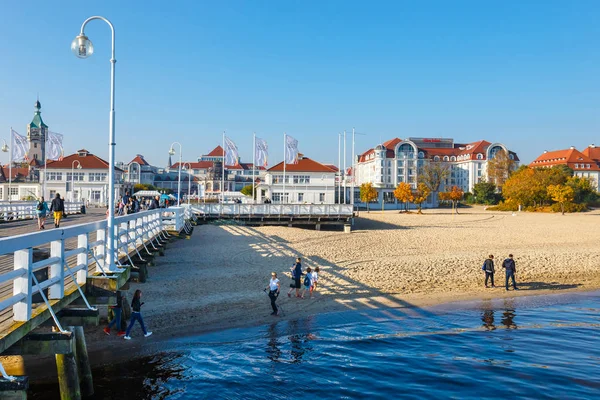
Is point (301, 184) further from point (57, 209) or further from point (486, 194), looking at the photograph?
point (57, 209)

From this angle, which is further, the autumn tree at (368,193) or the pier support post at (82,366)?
the autumn tree at (368,193)

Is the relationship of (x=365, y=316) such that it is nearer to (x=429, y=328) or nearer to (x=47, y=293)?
(x=429, y=328)

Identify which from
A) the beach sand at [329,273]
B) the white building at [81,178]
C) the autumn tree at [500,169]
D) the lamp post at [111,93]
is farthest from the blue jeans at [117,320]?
the autumn tree at [500,169]

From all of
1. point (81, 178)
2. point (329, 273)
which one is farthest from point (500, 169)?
point (329, 273)

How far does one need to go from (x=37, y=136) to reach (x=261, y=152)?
368ft

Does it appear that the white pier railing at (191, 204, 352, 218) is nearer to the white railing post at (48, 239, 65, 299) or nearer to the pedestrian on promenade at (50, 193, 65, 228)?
the pedestrian on promenade at (50, 193, 65, 228)

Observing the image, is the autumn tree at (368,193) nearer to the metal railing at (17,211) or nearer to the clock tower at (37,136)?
the metal railing at (17,211)

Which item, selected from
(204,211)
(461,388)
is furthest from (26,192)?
(461,388)

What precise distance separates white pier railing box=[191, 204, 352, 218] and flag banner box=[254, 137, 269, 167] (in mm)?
8471

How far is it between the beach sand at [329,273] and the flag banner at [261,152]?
13478 mm

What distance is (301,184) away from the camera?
66.0 metres

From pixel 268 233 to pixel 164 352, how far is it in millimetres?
25065

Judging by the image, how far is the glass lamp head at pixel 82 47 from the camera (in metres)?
A: 11.0

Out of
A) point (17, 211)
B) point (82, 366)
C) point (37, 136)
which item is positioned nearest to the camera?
point (82, 366)
